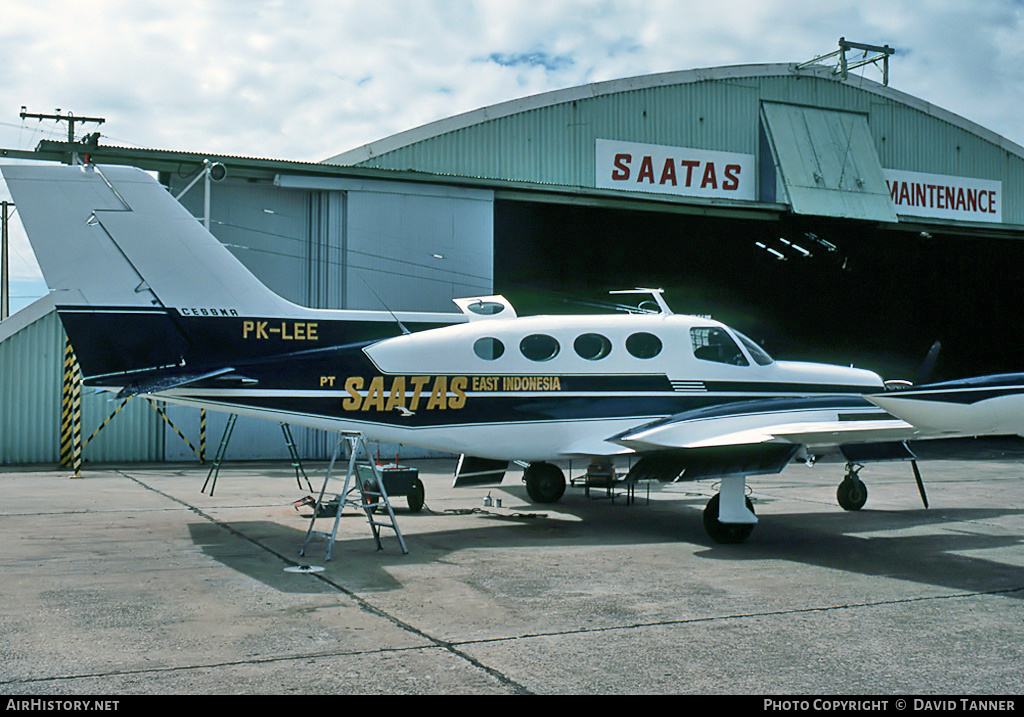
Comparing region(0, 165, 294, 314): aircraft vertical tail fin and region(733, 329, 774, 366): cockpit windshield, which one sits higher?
region(0, 165, 294, 314): aircraft vertical tail fin

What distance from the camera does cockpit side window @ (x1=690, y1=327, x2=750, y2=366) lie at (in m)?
12.3

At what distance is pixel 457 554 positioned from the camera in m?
9.48

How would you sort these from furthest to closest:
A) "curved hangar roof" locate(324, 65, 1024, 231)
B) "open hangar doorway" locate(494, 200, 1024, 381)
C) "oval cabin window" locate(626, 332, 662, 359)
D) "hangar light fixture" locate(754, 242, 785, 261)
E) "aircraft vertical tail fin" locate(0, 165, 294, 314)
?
"hangar light fixture" locate(754, 242, 785, 261) < "open hangar doorway" locate(494, 200, 1024, 381) < "curved hangar roof" locate(324, 65, 1024, 231) < "oval cabin window" locate(626, 332, 662, 359) < "aircraft vertical tail fin" locate(0, 165, 294, 314)


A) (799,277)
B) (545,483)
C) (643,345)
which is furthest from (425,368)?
(799,277)

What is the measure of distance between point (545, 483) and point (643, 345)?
3.22m

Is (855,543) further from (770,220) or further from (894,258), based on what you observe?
(894,258)

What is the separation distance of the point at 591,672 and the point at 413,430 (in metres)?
6.19

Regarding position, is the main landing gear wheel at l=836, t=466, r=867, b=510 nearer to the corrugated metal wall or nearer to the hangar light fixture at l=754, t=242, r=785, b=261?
the corrugated metal wall

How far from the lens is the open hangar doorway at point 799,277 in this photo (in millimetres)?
31109

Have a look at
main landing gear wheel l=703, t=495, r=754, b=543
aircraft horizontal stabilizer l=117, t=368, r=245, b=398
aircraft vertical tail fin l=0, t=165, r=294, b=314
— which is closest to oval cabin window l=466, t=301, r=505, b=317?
aircraft vertical tail fin l=0, t=165, r=294, b=314

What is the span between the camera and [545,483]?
1405cm

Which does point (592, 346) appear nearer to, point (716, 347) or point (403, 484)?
point (716, 347)

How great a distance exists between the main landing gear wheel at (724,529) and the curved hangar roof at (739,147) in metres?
15.7

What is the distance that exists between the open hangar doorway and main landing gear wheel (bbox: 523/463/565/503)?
48.9 ft
